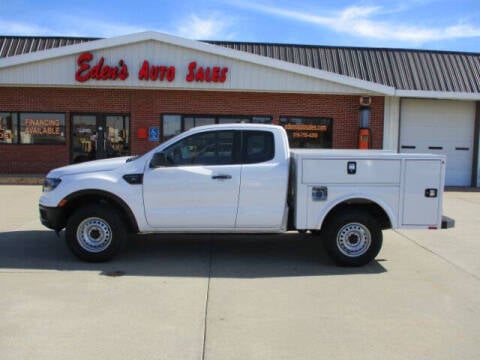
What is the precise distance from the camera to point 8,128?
650 inches

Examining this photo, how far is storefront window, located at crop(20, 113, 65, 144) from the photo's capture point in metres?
16.5

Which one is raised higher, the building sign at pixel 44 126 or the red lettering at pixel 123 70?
the red lettering at pixel 123 70

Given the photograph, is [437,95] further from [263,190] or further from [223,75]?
[263,190]

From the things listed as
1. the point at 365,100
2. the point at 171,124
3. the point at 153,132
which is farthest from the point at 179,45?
the point at 365,100

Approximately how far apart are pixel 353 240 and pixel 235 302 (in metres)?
2.26

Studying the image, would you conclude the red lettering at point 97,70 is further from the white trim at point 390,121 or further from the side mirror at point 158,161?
the side mirror at point 158,161

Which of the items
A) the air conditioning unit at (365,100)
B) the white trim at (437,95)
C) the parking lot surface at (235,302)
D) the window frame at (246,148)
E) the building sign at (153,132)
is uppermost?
the white trim at (437,95)

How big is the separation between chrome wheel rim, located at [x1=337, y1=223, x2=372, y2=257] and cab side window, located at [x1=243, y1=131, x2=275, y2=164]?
1.45 m

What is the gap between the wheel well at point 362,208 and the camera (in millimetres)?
6309

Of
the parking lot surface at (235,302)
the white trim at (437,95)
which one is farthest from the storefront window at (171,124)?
the parking lot surface at (235,302)

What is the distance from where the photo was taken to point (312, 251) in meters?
7.33

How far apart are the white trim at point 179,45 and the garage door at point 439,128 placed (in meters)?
2.93

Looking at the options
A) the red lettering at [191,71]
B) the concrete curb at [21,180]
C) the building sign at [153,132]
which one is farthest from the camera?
the building sign at [153,132]

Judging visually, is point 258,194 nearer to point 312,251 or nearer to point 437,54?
point 312,251
